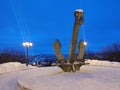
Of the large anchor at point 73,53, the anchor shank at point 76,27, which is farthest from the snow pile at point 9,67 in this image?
the anchor shank at point 76,27

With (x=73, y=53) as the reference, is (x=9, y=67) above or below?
below

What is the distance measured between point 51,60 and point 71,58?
39.1 feet

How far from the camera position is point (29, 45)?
69.9ft

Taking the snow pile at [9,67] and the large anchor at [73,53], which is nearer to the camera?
the large anchor at [73,53]

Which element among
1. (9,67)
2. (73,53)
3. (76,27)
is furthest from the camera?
(9,67)

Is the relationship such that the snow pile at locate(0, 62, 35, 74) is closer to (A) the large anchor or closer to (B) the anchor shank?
(A) the large anchor

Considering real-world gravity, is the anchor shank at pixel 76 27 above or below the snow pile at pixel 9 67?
above

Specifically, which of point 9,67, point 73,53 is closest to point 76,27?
point 73,53

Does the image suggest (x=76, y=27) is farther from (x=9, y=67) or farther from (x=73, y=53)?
(x=9, y=67)

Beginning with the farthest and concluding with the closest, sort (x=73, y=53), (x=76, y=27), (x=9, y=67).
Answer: (x=9, y=67), (x=73, y=53), (x=76, y=27)

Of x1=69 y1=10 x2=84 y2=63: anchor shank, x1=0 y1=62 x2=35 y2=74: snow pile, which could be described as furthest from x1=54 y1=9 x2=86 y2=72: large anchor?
x1=0 y1=62 x2=35 y2=74: snow pile

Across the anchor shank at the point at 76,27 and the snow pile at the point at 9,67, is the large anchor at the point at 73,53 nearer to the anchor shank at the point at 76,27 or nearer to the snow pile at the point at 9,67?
the anchor shank at the point at 76,27

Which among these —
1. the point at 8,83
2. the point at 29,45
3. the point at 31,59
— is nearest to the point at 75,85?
the point at 8,83

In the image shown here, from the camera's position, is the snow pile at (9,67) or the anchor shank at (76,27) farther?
the snow pile at (9,67)
